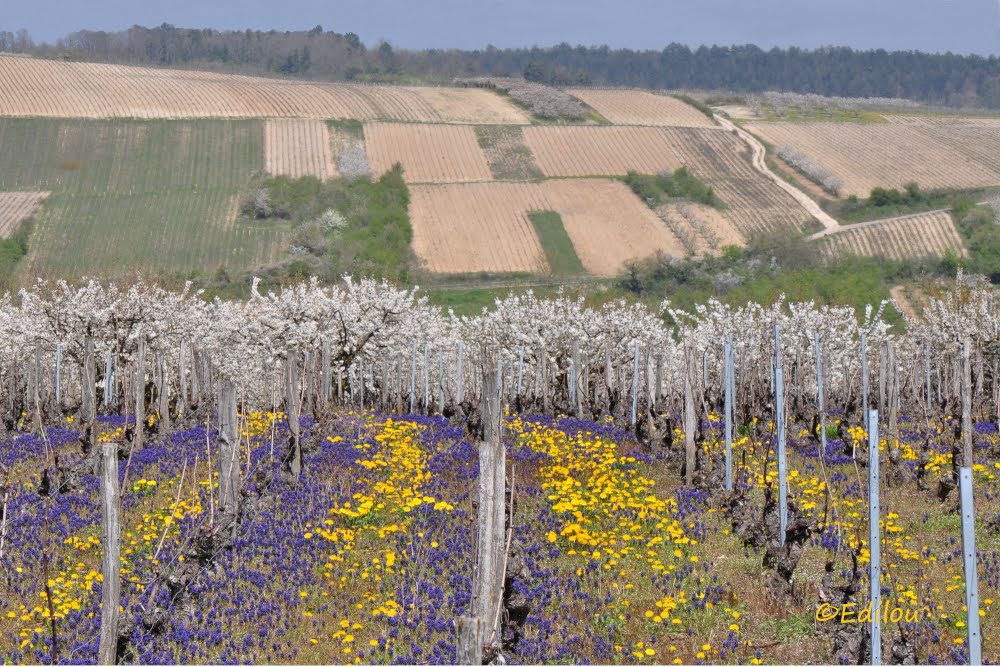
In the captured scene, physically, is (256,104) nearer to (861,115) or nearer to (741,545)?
(861,115)

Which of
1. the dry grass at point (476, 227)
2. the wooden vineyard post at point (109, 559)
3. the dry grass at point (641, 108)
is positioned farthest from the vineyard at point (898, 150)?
the wooden vineyard post at point (109, 559)

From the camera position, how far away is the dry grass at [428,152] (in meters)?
109

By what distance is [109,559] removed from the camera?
32.6ft

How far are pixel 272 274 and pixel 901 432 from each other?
62707 mm

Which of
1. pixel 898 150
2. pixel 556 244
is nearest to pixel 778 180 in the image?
pixel 898 150

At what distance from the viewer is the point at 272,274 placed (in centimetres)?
8038

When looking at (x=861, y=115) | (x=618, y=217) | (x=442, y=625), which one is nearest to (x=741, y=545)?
(x=442, y=625)

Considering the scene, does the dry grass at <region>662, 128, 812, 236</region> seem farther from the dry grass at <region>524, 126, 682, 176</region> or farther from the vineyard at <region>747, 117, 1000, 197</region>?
the vineyard at <region>747, 117, 1000, 197</region>

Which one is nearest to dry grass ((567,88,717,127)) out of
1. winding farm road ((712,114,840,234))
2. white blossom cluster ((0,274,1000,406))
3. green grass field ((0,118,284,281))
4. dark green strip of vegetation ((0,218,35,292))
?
winding farm road ((712,114,840,234))

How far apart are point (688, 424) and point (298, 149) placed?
328 feet

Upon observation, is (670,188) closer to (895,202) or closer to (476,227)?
(895,202)

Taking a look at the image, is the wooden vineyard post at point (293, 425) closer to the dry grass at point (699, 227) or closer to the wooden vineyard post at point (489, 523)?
the wooden vineyard post at point (489, 523)

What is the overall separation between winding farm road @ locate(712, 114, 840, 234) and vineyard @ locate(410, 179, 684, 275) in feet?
52.5

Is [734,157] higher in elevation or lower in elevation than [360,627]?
higher
